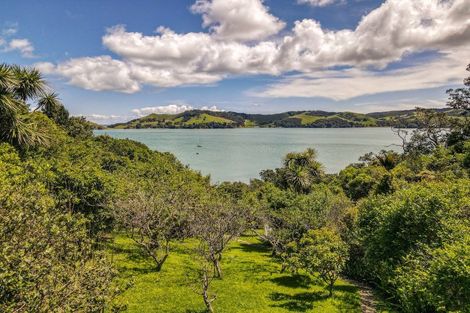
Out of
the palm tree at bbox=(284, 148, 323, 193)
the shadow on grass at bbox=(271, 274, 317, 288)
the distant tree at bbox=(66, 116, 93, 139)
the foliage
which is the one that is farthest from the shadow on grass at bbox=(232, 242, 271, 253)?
the distant tree at bbox=(66, 116, 93, 139)

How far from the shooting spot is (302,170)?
60.7 metres

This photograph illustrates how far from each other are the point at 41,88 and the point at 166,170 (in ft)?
118

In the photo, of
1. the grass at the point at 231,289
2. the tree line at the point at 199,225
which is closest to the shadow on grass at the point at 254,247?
the tree line at the point at 199,225

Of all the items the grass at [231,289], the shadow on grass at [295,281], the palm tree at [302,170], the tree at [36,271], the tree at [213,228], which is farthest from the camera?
the palm tree at [302,170]

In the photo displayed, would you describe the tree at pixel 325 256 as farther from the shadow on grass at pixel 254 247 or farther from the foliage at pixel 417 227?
the shadow on grass at pixel 254 247

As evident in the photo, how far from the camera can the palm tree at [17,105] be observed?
81.7 feet

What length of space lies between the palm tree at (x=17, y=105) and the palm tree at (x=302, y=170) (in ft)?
136

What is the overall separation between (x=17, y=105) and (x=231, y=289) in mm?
23068

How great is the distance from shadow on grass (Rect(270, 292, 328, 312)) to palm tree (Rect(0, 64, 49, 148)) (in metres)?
23.8

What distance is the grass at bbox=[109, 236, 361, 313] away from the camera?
2380cm

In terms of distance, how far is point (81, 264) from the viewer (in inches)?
500

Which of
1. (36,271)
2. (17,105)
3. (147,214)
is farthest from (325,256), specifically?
(17,105)

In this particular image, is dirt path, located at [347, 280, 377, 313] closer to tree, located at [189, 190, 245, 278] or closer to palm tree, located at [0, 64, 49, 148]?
tree, located at [189, 190, 245, 278]

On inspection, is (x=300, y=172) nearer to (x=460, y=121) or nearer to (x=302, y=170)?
(x=302, y=170)
